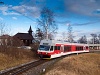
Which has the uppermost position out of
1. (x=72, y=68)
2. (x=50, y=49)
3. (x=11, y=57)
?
(x=50, y=49)

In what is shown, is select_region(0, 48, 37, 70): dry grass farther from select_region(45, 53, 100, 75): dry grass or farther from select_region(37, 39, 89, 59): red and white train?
select_region(45, 53, 100, 75): dry grass

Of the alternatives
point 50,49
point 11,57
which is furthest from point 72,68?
point 11,57

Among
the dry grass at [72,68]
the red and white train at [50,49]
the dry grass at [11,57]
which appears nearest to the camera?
the dry grass at [72,68]

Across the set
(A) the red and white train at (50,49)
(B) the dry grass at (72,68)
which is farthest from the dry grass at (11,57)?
(B) the dry grass at (72,68)

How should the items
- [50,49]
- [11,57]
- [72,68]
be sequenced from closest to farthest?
[72,68], [11,57], [50,49]

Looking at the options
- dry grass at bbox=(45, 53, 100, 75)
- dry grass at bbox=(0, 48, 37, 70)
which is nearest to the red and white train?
dry grass at bbox=(0, 48, 37, 70)

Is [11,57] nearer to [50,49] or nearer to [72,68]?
[50,49]

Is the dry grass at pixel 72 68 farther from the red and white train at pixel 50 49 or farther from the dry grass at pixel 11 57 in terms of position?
the dry grass at pixel 11 57

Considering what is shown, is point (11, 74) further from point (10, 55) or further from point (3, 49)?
point (3, 49)

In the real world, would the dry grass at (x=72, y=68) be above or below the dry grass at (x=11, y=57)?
below

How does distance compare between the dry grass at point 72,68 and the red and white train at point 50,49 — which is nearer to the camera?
the dry grass at point 72,68

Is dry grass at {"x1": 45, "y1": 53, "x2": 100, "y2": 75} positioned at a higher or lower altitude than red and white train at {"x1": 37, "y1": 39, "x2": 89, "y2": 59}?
lower

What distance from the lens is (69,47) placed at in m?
38.4

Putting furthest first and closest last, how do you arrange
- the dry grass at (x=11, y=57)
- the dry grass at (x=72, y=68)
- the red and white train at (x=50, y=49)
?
the red and white train at (x=50, y=49) → the dry grass at (x=11, y=57) → the dry grass at (x=72, y=68)
